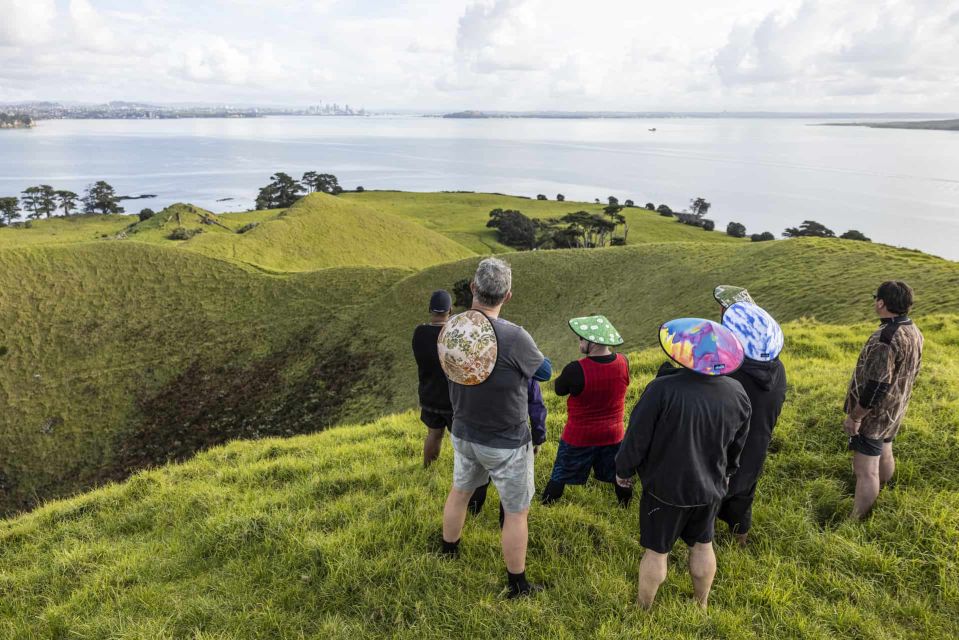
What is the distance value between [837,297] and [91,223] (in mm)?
108636

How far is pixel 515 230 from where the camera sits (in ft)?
261

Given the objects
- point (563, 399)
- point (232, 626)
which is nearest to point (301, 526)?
point (232, 626)

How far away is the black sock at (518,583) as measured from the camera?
4.48 m

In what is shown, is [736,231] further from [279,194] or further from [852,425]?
[279,194]

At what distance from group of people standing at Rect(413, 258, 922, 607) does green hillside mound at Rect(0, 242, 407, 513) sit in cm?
2018

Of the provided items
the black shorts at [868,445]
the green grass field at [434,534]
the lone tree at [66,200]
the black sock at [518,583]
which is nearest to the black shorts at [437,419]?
the green grass field at [434,534]

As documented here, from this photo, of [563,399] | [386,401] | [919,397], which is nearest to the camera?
[919,397]

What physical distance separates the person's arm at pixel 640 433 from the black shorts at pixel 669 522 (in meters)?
0.28

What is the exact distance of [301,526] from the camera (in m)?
5.71

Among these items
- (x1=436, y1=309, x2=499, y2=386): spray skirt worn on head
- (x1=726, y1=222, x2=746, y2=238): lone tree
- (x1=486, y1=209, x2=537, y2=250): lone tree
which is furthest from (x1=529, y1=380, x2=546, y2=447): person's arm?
(x1=726, y1=222, x2=746, y2=238): lone tree

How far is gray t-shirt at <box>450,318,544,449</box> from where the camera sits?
4137 mm

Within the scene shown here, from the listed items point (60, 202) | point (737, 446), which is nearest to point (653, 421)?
point (737, 446)

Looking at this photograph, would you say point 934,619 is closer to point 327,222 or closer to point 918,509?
point 918,509

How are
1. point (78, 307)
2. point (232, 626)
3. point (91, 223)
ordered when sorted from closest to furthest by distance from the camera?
point (232, 626) → point (78, 307) → point (91, 223)
